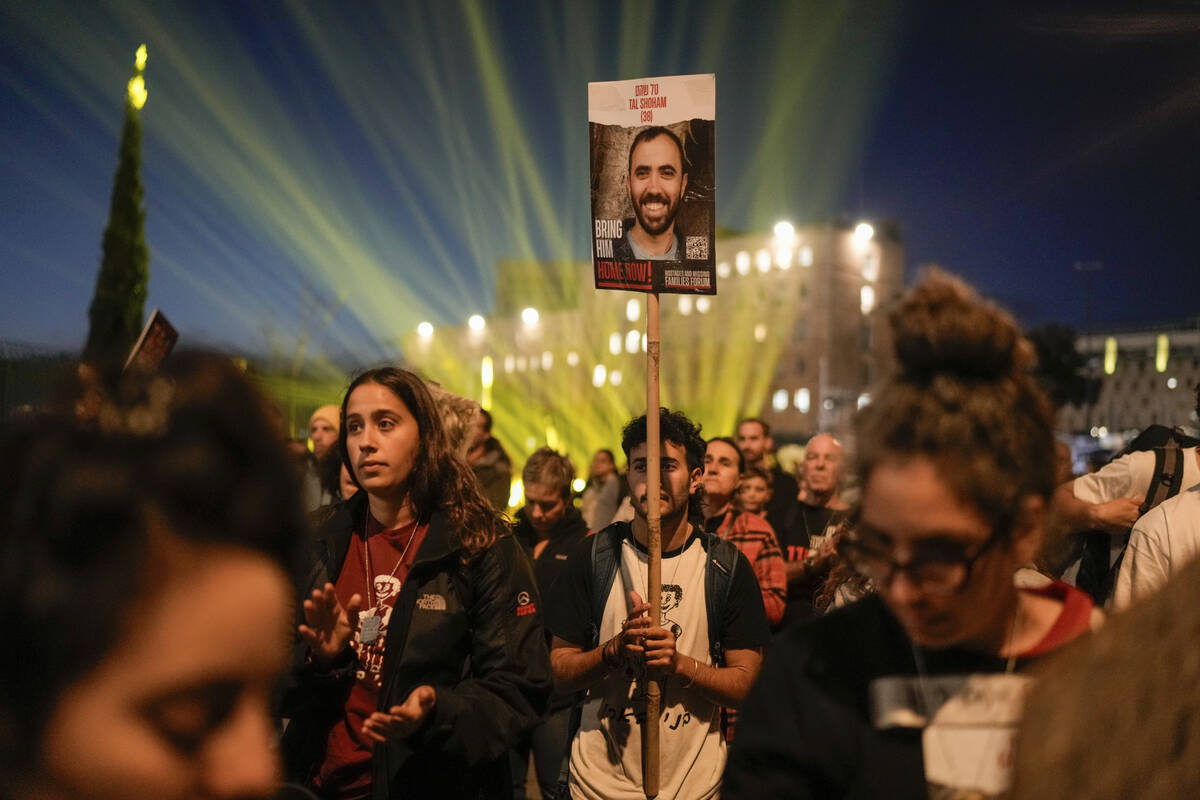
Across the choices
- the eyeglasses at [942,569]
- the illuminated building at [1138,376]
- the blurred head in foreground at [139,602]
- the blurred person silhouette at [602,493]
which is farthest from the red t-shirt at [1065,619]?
the illuminated building at [1138,376]

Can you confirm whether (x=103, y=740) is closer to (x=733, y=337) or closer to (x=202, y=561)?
(x=202, y=561)

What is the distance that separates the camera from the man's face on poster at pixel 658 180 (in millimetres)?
4637

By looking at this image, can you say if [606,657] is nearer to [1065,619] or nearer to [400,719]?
[400,719]

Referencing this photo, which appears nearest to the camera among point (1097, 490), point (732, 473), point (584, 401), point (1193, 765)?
point (1193, 765)

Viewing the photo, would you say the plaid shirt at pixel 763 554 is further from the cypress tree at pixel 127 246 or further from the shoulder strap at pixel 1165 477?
the cypress tree at pixel 127 246

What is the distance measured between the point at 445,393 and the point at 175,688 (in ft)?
12.2

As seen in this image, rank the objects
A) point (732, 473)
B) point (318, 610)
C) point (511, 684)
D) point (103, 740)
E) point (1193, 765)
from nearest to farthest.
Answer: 1. point (103, 740)
2. point (1193, 765)
3. point (318, 610)
4. point (511, 684)
5. point (732, 473)

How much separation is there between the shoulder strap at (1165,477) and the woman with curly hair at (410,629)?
10.7 ft

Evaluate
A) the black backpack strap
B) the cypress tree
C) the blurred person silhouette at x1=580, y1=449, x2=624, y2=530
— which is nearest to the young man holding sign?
the black backpack strap

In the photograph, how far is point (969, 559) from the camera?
63.1 inches

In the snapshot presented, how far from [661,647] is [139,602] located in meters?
3.42

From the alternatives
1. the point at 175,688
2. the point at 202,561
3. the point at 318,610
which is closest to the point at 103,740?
the point at 175,688

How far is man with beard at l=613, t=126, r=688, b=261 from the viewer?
15.2 feet

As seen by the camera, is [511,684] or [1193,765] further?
[511,684]
